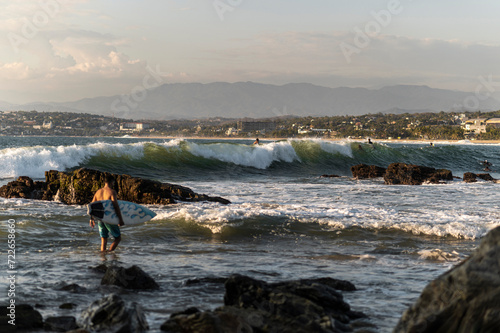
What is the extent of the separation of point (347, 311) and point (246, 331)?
1.50m

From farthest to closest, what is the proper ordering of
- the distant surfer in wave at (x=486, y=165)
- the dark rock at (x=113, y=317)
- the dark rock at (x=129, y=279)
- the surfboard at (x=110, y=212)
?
the distant surfer in wave at (x=486, y=165) < the surfboard at (x=110, y=212) < the dark rock at (x=129, y=279) < the dark rock at (x=113, y=317)

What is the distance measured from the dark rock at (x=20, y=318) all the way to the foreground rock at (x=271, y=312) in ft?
4.71

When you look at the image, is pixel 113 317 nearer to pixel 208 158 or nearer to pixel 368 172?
pixel 368 172

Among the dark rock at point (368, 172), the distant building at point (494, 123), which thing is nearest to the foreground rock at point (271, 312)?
the dark rock at point (368, 172)

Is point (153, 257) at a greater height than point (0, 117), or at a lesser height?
lesser

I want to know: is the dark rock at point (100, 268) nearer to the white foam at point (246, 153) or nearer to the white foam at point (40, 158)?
the white foam at point (40, 158)

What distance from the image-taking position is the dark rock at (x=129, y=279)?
6.74 m

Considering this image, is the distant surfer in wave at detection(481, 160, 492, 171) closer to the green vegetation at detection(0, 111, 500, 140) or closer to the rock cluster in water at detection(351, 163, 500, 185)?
the rock cluster in water at detection(351, 163, 500, 185)

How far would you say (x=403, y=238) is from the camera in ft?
35.0

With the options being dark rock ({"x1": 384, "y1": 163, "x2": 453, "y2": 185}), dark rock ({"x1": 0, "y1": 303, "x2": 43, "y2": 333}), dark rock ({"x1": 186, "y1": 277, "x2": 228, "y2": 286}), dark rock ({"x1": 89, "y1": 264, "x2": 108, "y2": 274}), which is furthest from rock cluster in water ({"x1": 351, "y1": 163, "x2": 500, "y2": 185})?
dark rock ({"x1": 0, "y1": 303, "x2": 43, "y2": 333})

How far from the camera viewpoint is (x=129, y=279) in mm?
6785

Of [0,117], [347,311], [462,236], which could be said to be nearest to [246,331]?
[347,311]

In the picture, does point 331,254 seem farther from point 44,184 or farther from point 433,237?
point 44,184

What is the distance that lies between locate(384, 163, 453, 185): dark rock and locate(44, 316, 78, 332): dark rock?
2166 cm
